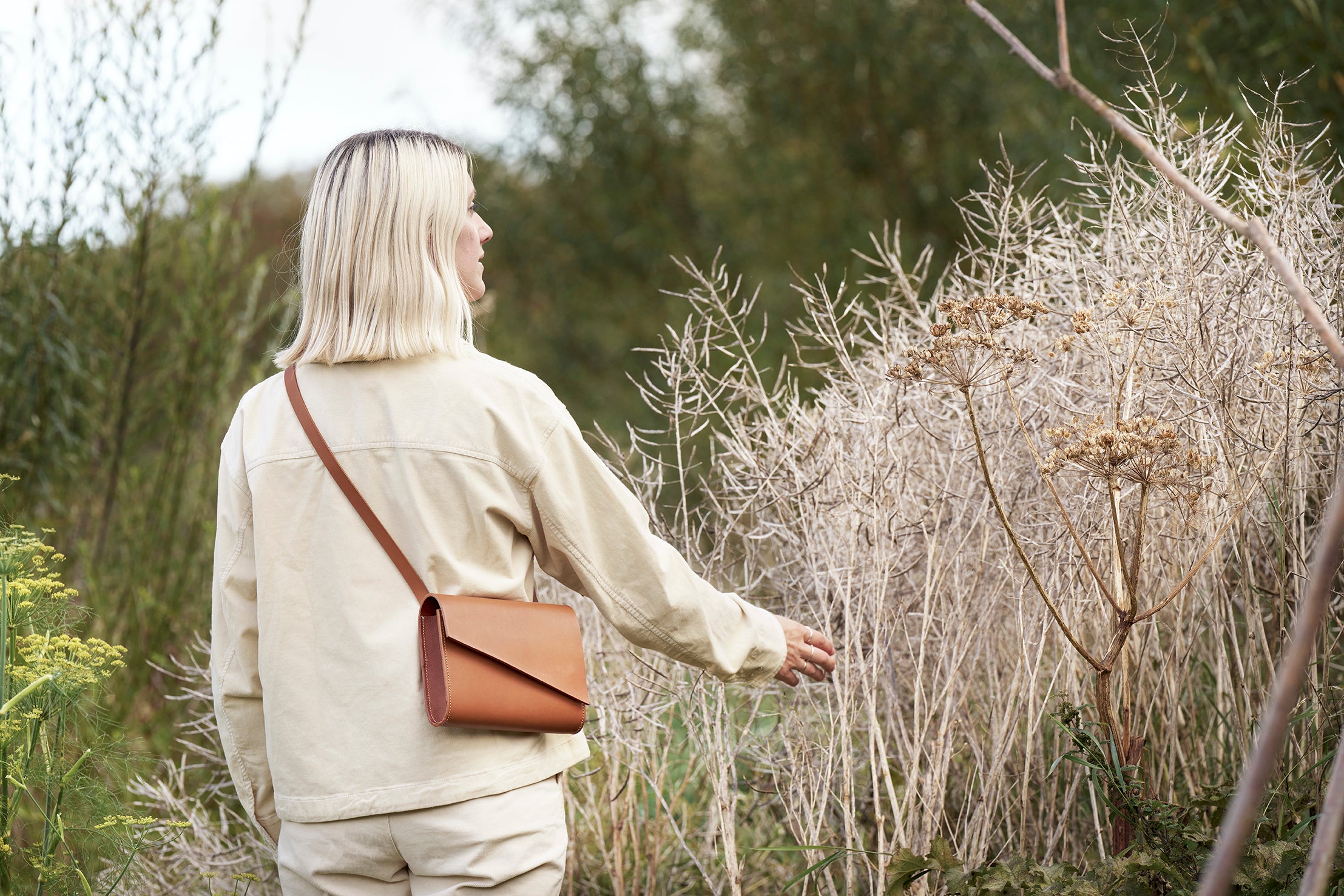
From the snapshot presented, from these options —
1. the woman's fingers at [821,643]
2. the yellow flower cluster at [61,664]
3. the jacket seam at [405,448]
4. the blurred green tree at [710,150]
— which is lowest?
the yellow flower cluster at [61,664]

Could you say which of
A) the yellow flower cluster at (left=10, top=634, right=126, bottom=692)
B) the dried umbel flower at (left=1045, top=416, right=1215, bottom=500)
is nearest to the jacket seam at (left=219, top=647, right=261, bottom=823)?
the yellow flower cluster at (left=10, top=634, right=126, bottom=692)

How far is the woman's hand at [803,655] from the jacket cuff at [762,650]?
30 mm

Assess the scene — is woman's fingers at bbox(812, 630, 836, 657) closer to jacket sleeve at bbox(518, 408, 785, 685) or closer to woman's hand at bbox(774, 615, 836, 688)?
woman's hand at bbox(774, 615, 836, 688)

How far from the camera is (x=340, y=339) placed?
1.50 m

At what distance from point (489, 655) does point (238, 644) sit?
0.41 m

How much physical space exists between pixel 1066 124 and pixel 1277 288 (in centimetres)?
357

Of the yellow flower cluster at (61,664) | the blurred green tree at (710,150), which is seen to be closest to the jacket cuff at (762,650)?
the yellow flower cluster at (61,664)

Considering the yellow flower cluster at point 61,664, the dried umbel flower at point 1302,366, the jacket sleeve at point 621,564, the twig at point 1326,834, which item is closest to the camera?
the twig at point 1326,834

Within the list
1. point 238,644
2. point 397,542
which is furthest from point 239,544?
point 397,542

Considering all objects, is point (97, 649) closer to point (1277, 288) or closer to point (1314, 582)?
point (1314, 582)

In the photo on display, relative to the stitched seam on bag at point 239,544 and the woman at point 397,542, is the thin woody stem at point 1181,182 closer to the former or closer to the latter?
the woman at point 397,542

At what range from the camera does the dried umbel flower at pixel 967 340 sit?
172cm

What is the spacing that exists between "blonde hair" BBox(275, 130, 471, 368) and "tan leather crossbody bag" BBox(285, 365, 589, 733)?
0.37ft

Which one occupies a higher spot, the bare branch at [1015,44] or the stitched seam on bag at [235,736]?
the bare branch at [1015,44]
